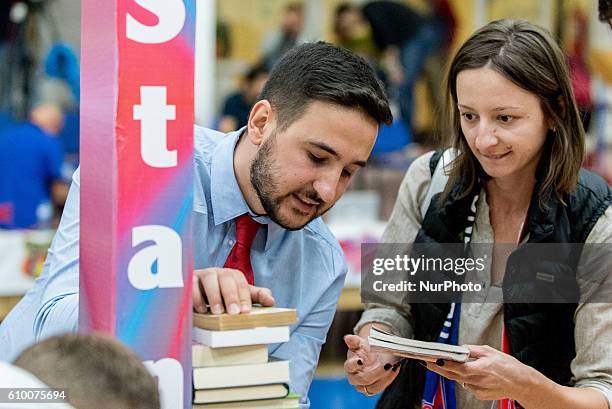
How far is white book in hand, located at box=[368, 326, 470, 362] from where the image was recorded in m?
1.78

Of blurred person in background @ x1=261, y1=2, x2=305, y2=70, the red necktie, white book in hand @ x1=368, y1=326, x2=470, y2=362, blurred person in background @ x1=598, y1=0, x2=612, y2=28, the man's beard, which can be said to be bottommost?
white book in hand @ x1=368, y1=326, x2=470, y2=362

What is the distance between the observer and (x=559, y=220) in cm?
209

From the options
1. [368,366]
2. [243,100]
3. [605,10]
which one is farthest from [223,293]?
[243,100]

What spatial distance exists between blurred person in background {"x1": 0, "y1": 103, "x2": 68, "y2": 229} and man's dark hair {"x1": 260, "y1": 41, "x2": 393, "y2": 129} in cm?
399

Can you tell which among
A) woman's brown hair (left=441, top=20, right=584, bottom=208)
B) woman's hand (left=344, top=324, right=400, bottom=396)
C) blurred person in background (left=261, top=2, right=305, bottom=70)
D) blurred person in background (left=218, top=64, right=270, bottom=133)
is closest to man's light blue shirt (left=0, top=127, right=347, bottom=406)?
woman's hand (left=344, top=324, right=400, bottom=396)

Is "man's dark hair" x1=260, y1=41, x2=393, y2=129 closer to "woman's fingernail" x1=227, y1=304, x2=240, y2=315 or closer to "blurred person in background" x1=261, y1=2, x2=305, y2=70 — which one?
"woman's fingernail" x1=227, y1=304, x2=240, y2=315

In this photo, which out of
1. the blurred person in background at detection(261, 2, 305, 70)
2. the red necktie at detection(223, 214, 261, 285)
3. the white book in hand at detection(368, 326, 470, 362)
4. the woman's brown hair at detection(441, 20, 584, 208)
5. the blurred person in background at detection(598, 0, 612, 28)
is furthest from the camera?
the blurred person in background at detection(261, 2, 305, 70)

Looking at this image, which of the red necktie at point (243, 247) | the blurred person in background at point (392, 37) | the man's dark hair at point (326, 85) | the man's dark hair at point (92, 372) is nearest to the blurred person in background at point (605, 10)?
the man's dark hair at point (326, 85)

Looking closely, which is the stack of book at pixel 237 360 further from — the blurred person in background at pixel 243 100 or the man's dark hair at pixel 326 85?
the blurred person in background at pixel 243 100

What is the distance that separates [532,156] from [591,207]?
167 mm

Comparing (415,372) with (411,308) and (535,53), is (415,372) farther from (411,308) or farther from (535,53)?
(535,53)

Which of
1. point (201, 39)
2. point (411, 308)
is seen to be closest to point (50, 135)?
point (201, 39)

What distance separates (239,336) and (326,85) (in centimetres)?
61

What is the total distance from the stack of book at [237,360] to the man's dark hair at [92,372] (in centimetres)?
33
